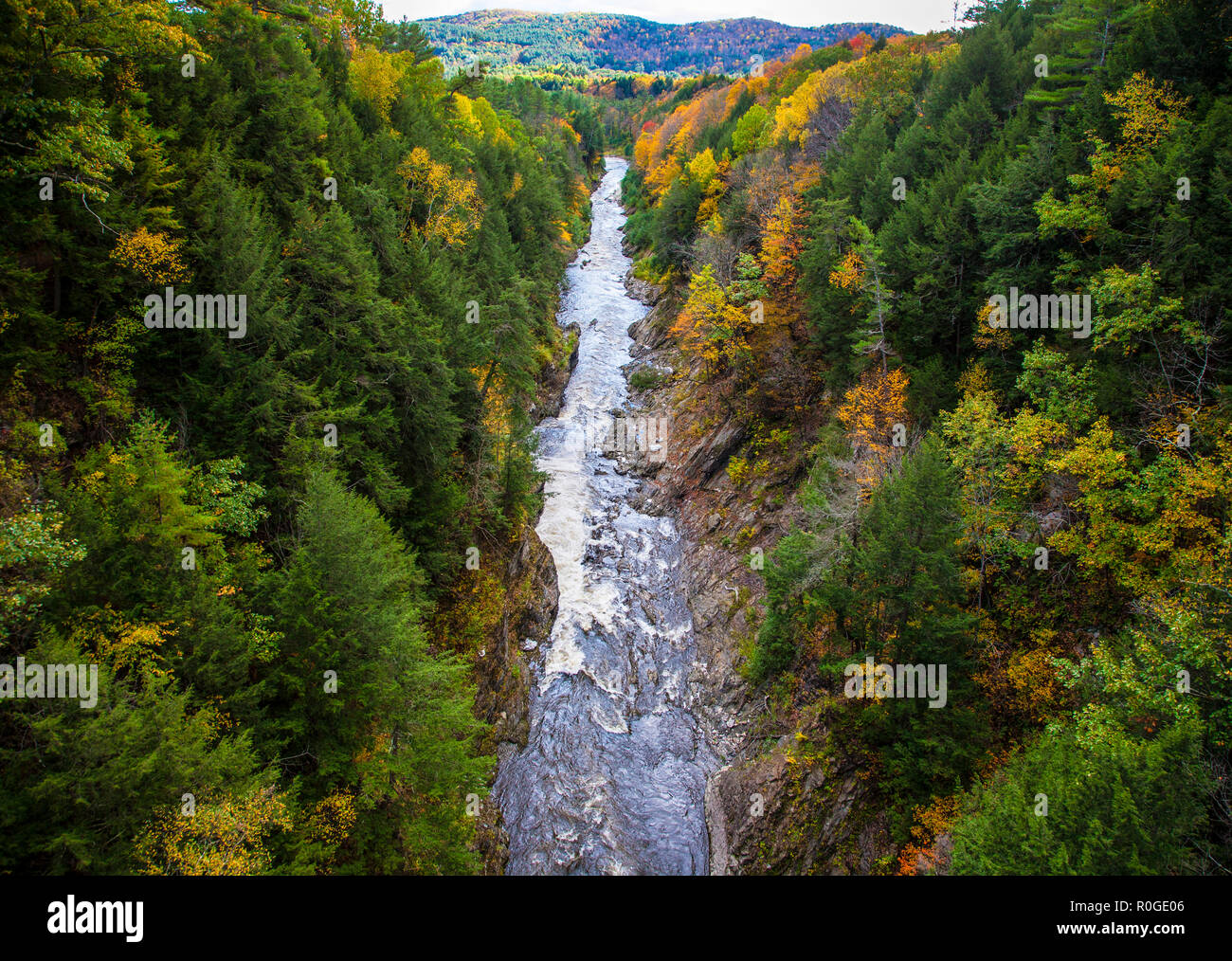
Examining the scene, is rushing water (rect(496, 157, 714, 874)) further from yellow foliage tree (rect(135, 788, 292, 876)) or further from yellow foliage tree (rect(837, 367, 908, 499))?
yellow foliage tree (rect(837, 367, 908, 499))

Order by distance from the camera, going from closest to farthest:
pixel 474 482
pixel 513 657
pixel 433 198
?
pixel 513 657 → pixel 474 482 → pixel 433 198

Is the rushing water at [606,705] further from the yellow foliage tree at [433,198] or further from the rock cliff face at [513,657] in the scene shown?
the yellow foliage tree at [433,198]

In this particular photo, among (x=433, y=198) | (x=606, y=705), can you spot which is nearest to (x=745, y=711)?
(x=606, y=705)

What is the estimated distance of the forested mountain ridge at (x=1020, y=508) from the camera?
12.2m

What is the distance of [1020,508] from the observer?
730 inches

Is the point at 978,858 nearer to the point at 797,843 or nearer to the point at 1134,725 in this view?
the point at 1134,725

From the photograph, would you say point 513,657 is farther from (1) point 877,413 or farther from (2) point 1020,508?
(2) point 1020,508

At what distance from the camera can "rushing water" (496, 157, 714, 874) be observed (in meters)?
20.7

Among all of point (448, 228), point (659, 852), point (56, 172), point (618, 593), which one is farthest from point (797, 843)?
point (448, 228)

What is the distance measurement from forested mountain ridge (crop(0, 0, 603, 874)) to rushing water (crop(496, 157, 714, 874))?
3584 millimetres

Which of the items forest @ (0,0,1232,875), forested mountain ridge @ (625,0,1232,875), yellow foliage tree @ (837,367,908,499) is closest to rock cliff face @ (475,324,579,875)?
forest @ (0,0,1232,875)

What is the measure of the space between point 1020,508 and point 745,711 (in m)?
13.6

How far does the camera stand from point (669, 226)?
60156 millimetres

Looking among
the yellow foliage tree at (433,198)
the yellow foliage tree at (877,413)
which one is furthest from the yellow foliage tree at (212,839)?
the yellow foliage tree at (433,198)
